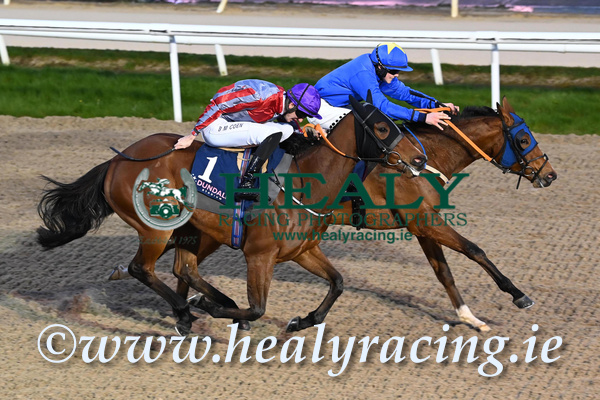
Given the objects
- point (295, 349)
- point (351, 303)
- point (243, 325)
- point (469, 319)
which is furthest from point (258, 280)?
point (469, 319)

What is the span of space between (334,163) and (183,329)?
1398 mm

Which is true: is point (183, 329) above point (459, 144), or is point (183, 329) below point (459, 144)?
below

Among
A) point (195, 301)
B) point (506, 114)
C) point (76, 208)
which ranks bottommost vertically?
point (195, 301)

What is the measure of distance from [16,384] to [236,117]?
1.95 meters

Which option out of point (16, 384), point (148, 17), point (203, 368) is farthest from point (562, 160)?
point (148, 17)

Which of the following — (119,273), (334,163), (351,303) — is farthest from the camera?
(119,273)

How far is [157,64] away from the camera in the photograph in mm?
13156

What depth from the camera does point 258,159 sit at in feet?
17.5

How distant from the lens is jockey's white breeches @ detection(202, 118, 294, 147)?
17.7ft

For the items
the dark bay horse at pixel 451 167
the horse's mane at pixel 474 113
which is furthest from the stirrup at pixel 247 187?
the horse's mane at pixel 474 113

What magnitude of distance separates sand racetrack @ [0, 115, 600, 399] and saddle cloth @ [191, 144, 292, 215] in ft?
2.76

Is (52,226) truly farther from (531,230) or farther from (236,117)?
(531,230)

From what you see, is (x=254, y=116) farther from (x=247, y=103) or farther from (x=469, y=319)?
(x=469, y=319)

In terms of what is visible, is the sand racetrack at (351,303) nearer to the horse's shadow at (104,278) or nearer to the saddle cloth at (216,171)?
the horse's shadow at (104,278)
